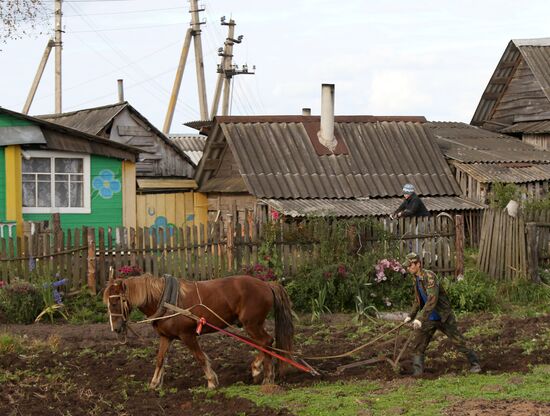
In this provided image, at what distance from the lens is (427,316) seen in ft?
32.4

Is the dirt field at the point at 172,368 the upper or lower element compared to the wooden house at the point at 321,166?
lower

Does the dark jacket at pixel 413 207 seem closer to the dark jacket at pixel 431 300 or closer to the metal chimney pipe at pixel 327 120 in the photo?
the metal chimney pipe at pixel 327 120

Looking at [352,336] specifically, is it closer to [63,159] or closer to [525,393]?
[525,393]

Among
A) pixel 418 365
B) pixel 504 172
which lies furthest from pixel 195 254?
pixel 504 172

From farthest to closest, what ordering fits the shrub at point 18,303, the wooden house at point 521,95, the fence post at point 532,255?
the wooden house at point 521,95 < the fence post at point 532,255 < the shrub at point 18,303

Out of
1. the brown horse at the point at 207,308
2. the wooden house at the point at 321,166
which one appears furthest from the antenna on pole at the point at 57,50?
the brown horse at the point at 207,308

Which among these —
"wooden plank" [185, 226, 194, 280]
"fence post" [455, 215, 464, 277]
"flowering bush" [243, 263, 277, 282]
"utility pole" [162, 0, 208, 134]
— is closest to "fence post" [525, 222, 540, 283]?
"fence post" [455, 215, 464, 277]

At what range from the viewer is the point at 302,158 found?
77.4 ft

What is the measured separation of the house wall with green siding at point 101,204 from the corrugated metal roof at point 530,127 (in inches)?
562

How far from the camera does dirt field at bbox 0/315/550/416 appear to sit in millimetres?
8672

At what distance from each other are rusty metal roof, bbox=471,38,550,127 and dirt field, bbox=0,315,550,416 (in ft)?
60.0

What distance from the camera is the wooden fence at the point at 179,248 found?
15.1 meters

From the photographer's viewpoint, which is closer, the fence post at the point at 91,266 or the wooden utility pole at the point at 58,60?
the fence post at the point at 91,266

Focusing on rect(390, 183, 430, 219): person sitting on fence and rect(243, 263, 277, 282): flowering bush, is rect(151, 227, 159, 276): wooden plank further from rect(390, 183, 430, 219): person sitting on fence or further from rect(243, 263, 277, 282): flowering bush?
rect(390, 183, 430, 219): person sitting on fence
